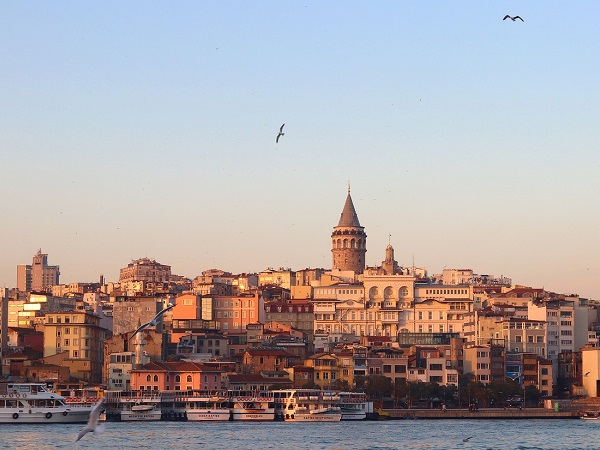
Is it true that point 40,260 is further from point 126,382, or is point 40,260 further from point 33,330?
point 126,382

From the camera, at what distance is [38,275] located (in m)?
192

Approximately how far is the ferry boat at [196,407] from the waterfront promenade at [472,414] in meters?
7.77

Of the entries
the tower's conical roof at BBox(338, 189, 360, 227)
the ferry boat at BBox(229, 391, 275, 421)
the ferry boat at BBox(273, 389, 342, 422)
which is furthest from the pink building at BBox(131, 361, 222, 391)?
the tower's conical roof at BBox(338, 189, 360, 227)

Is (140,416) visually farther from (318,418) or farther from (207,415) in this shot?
(318,418)

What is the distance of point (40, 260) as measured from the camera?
635ft

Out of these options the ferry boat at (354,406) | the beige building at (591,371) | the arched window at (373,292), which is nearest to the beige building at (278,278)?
the arched window at (373,292)

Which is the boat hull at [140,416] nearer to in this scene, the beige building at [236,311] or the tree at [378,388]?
the tree at [378,388]

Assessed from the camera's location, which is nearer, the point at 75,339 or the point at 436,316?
the point at 75,339

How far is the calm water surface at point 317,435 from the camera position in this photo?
51.6 m

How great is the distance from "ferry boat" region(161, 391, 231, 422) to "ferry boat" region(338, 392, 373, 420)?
5471 millimetres

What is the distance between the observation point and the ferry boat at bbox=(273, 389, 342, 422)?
7088cm

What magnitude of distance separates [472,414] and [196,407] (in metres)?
13.8

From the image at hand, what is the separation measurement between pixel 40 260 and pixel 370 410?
125606mm

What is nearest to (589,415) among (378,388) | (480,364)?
(480,364)
